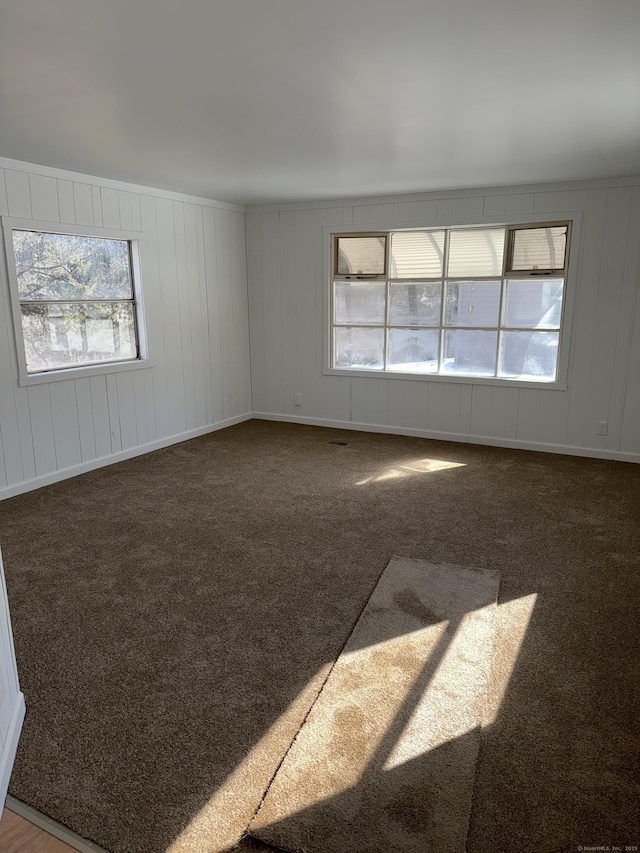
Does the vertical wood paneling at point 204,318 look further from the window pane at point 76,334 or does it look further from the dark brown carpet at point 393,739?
the dark brown carpet at point 393,739

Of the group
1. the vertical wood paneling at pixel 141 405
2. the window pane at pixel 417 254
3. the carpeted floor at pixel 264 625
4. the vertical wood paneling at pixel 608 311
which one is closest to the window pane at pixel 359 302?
the window pane at pixel 417 254

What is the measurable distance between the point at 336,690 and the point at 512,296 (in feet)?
14.4

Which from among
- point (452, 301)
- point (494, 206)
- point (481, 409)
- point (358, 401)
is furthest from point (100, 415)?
point (494, 206)

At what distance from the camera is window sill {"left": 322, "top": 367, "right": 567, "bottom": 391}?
5488mm

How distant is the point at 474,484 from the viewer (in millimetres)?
4676

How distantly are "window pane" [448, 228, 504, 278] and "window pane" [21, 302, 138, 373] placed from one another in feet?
10.4

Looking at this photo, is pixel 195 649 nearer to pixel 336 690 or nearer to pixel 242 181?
pixel 336 690

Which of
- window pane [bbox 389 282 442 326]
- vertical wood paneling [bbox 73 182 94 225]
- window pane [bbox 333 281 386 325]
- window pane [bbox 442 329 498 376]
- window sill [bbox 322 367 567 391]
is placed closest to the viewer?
vertical wood paneling [bbox 73 182 94 225]

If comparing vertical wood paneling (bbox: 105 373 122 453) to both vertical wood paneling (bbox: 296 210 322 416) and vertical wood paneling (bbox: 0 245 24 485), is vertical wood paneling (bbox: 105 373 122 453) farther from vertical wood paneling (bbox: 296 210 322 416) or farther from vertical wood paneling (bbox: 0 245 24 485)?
vertical wood paneling (bbox: 296 210 322 416)

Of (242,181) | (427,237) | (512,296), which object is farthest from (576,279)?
(242,181)

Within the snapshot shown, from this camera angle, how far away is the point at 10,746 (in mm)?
1922

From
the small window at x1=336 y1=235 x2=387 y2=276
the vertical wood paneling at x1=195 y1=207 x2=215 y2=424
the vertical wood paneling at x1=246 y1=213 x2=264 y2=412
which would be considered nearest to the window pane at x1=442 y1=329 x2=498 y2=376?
the small window at x1=336 y1=235 x2=387 y2=276

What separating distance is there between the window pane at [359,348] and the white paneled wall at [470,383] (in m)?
0.19

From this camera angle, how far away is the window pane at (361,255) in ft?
20.0
